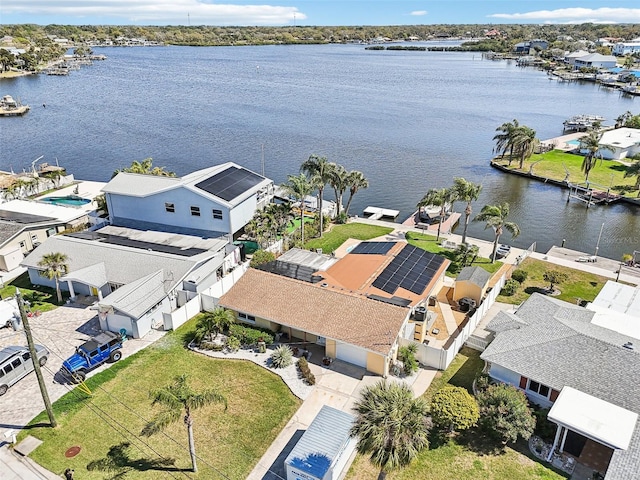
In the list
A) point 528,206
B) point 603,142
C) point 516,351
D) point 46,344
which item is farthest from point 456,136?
point 46,344

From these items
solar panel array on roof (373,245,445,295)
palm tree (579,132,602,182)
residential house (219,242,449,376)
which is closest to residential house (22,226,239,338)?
residential house (219,242,449,376)

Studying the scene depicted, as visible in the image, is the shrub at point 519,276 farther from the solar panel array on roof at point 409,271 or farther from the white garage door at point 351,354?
the white garage door at point 351,354

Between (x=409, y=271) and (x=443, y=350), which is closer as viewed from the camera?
(x=443, y=350)

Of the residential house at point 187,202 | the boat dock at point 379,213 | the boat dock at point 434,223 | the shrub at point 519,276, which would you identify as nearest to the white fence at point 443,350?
the shrub at point 519,276

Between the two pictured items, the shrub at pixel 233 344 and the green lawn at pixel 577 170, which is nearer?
the shrub at pixel 233 344

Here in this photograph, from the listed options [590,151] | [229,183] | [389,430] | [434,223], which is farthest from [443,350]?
[590,151]

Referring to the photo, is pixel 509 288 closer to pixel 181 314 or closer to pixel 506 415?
pixel 506 415
